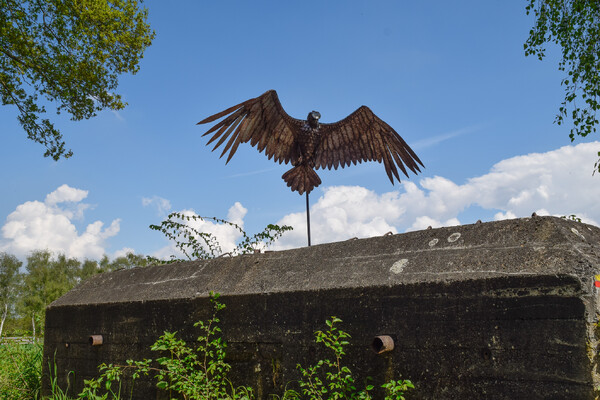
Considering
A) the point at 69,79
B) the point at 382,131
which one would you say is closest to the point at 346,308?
the point at 382,131

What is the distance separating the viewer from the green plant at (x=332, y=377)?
9.18 ft

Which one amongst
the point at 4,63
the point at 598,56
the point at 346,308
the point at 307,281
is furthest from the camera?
the point at 4,63

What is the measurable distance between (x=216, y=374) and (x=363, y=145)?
2.74 m

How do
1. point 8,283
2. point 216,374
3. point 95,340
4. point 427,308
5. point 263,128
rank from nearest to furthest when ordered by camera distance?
point 427,308 < point 216,374 < point 95,340 < point 263,128 < point 8,283

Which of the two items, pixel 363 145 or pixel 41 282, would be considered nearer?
pixel 363 145

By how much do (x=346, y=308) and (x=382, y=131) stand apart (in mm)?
2693

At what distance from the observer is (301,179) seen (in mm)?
4957

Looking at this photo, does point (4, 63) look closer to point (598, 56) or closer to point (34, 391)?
point (34, 391)

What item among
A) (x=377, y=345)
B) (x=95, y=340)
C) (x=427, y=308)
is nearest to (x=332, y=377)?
(x=377, y=345)

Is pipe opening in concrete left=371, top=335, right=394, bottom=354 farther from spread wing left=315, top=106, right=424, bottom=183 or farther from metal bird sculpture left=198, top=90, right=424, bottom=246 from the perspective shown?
spread wing left=315, top=106, right=424, bottom=183

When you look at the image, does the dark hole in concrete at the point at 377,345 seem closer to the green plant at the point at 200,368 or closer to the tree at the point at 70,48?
the green plant at the point at 200,368

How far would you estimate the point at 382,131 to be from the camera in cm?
521

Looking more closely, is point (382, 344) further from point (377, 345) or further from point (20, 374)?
point (20, 374)

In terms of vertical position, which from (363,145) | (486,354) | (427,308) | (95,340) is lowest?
(486,354)
